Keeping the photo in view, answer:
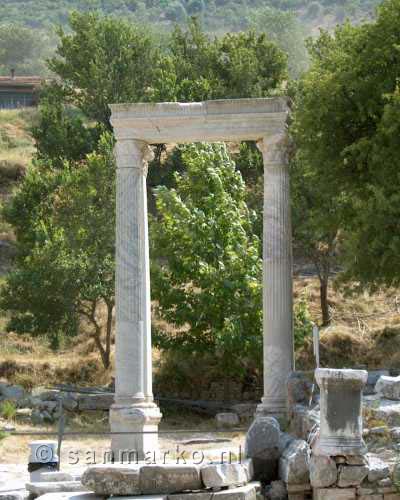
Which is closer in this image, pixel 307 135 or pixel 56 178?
pixel 307 135

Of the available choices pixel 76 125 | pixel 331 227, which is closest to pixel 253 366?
pixel 331 227

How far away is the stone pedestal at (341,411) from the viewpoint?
625 inches

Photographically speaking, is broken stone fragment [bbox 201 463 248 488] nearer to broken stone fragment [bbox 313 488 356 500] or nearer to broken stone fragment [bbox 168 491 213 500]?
broken stone fragment [bbox 168 491 213 500]

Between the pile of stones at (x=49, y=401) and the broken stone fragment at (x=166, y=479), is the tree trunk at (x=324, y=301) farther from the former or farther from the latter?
the broken stone fragment at (x=166, y=479)

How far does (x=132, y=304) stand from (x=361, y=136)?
19.5 ft

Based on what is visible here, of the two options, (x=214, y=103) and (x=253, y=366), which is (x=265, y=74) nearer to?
(x=253, y=366)

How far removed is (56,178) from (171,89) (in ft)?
24.2

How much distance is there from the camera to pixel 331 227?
2455 cm

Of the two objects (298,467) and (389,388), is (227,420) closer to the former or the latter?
(389,388)

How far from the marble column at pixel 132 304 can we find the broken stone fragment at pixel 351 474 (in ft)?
23.8

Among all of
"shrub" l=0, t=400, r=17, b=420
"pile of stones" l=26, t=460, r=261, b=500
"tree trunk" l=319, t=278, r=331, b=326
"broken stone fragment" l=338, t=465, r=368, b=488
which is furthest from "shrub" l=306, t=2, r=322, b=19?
"pile of stones" l=26, t=460, r=261, b=500

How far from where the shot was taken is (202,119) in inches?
917

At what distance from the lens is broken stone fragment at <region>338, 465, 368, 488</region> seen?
15844 millimetres

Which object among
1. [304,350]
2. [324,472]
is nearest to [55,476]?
[324,472]
